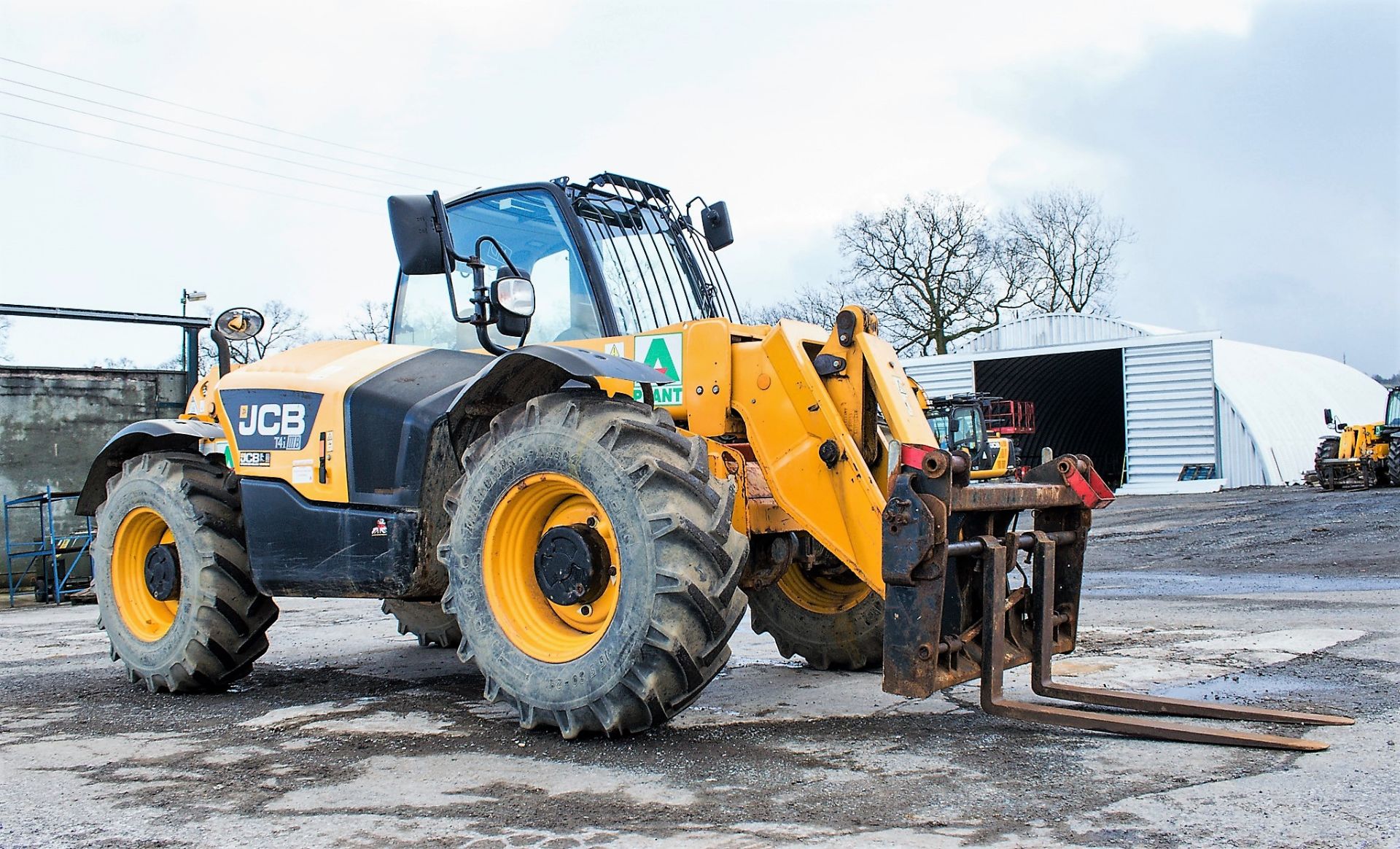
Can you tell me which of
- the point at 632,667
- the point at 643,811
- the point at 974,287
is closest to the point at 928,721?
the point at 632,667

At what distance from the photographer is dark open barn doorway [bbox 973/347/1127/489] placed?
37094 mm

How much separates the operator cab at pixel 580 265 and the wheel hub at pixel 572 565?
117 centimetres

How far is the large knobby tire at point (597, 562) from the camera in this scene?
4180mm

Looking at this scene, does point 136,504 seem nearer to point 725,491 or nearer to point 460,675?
point 460,675

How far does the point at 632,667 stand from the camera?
4.23m

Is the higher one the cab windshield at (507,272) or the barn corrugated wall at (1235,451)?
the cab windshield at (507,272)

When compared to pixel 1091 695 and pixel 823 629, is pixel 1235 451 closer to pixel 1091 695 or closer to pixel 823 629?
pixel 823 629

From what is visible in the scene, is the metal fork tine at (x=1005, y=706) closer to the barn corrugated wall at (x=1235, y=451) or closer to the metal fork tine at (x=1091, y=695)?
the metal fork tine at (x=1091, y=695)

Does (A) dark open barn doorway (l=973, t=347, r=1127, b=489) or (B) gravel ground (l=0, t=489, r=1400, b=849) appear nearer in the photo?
(B) gravel ground (l=0, t=489, r=1400, b=849)

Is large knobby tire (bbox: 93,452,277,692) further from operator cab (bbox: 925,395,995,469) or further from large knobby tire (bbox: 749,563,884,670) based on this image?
operator cab (bbox: 925,395,995,469)

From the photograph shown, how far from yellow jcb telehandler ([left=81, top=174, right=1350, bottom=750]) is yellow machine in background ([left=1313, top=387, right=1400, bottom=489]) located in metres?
25.2

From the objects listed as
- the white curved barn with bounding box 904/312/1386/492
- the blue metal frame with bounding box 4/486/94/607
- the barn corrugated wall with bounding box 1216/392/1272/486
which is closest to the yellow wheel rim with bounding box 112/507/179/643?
the blue metal frame with bounding box 4/486/94/607

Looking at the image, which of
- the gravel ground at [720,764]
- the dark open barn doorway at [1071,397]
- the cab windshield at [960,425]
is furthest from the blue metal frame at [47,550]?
the dark open barn doorway at [1071,397]

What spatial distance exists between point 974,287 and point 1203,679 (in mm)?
40747
